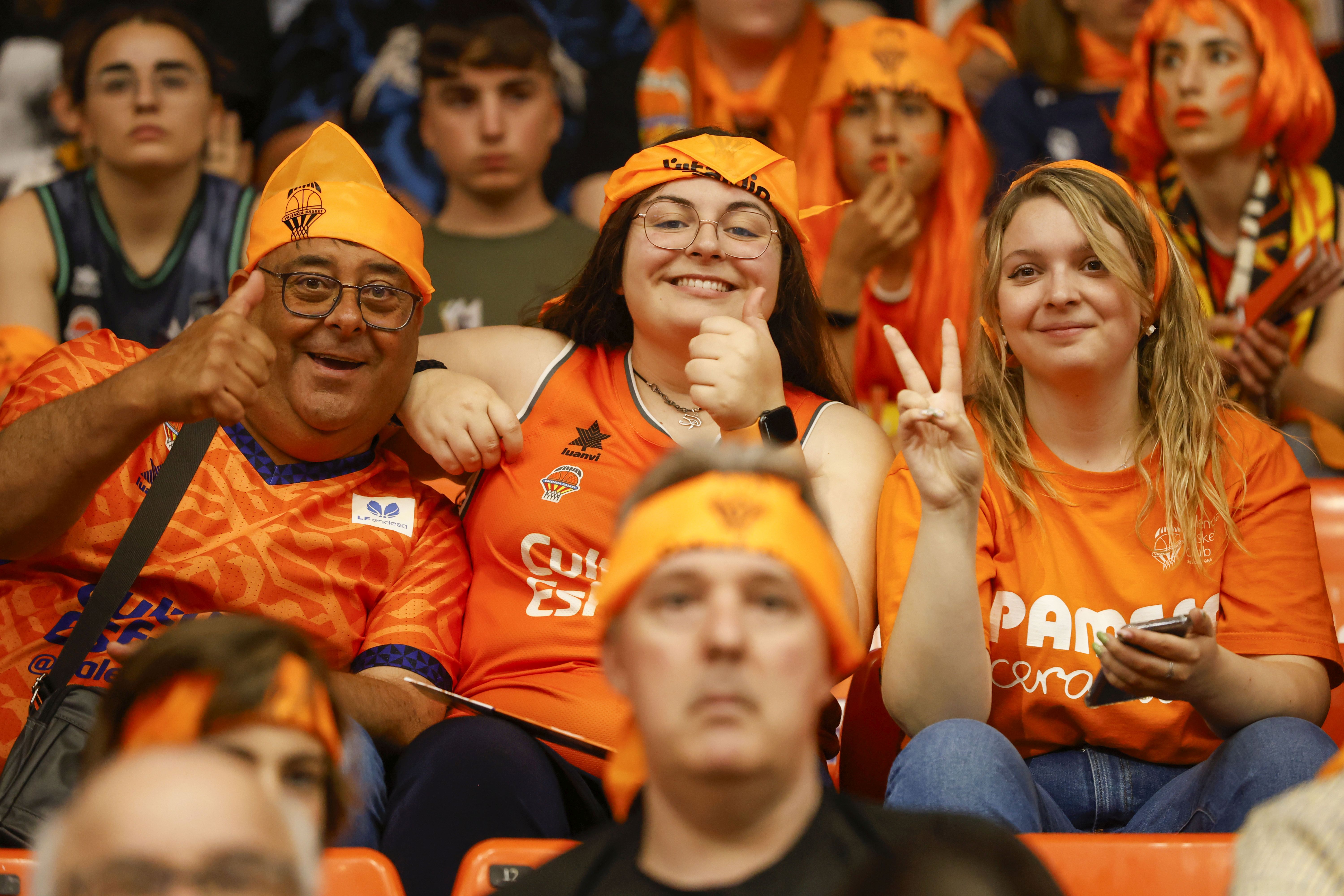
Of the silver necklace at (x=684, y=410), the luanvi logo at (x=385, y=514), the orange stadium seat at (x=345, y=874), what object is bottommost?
the orange stadium seat at (x=345, y=874)

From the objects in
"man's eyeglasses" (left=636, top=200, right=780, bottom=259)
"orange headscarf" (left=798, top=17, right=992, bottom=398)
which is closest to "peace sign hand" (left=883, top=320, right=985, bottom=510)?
"man's eyeglasses" (left=636, top=200, right=780, bottom=259)

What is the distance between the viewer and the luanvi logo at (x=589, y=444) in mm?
2221

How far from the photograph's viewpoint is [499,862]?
4.95 feet

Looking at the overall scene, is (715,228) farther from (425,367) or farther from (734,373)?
(425,367)

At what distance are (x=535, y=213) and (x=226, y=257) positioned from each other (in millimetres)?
845

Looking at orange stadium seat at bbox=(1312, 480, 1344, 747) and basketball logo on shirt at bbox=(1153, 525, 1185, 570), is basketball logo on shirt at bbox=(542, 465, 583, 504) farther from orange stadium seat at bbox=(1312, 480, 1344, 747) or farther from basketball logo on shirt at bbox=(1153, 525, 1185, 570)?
orange stadium seat at bbox=(1312, 480, 1344, 747)

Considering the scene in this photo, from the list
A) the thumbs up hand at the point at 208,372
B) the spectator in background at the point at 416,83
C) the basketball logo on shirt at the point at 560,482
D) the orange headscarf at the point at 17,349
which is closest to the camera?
the thumbs up hand at the point at 208,372

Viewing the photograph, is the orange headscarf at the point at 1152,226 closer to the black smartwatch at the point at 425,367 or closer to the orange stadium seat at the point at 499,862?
the black smartwatch at the point at 425,367

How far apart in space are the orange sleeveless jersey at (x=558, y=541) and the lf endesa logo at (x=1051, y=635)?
0.43 meters

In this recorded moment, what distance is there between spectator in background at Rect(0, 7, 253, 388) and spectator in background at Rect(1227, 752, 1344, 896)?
2822 millimetres

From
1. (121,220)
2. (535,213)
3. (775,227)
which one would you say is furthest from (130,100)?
(775,227)

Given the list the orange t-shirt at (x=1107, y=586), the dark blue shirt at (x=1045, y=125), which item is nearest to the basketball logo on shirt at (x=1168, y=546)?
the orange t-shirt at (x=1107, y=586)

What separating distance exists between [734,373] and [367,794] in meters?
0.77

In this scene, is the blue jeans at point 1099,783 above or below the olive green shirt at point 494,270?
below
